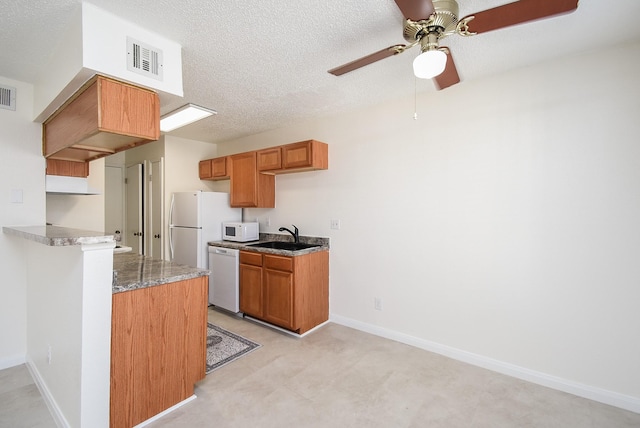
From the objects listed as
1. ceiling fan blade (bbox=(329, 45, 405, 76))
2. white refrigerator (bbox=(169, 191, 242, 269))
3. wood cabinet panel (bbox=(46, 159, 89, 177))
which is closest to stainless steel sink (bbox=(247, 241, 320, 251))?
white refrigerator (bbox=(169, 191, 242, 269))

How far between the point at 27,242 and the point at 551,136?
14.2 feet

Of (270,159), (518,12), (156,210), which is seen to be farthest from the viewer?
(156,210)

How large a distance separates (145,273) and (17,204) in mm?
1510

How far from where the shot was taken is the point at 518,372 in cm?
236

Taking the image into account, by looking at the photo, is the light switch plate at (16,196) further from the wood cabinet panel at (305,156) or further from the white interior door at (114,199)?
the white interior door at (114,199)

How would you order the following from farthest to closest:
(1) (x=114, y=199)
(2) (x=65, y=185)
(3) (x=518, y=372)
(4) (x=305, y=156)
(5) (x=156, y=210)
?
(1) (x=114, y=199)
(5) (x=156, y=210)
(4) (x=305, y=156)
(2) (x=65, y=185)
(3) (x=518, y=372)

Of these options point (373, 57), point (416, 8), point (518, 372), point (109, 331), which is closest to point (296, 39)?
point (373, 57)

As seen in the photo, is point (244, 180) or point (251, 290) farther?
point (244, 180)

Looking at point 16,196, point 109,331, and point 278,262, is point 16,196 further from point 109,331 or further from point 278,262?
point 278,262

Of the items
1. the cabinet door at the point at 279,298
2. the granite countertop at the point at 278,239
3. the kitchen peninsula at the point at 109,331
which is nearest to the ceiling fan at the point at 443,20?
the kitchen peninsula at the point at 109,331

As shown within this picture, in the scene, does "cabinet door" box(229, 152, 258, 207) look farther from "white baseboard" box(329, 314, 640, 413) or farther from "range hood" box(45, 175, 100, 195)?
"white baseboard" box(329, 314, 640, 413)

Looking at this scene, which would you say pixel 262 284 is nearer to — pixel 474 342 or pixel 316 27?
pixel 474 342

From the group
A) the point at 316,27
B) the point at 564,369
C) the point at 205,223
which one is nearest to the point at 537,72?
the point at 316,27

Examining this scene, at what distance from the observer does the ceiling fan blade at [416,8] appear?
1.27 m
